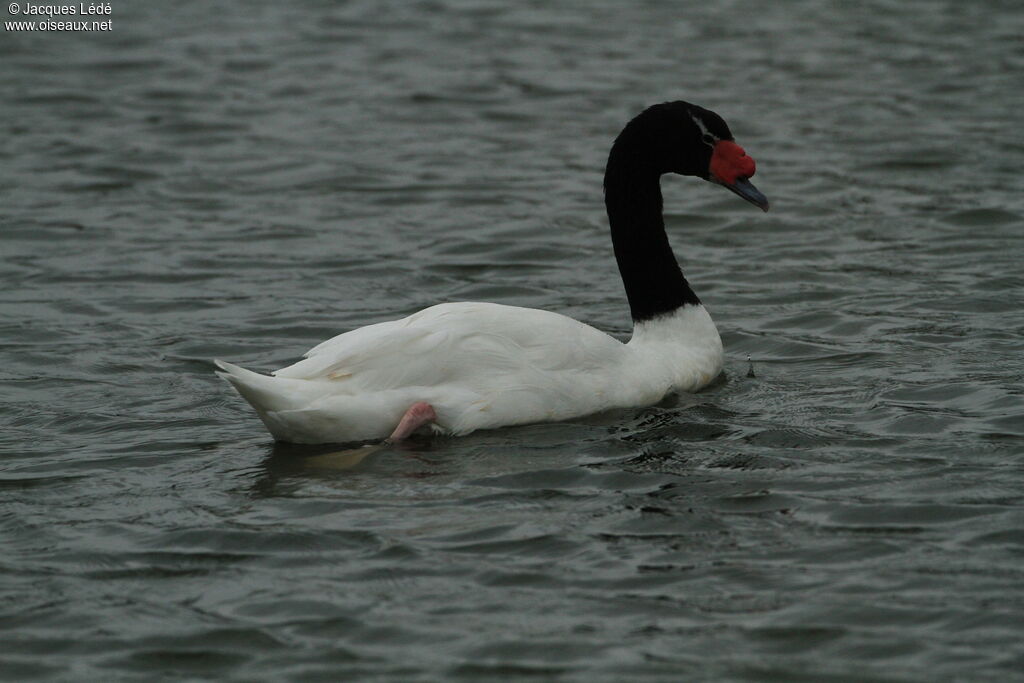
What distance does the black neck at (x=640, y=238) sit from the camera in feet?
Result: 28.5

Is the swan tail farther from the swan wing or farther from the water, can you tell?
the water

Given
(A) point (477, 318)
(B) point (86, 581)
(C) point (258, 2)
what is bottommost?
(B) point (86, 581)

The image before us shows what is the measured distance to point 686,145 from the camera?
8.70 meters

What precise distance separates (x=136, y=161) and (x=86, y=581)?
8.59 m

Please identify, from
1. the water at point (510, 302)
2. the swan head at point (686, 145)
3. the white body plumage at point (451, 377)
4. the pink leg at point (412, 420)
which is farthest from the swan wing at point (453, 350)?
the swan head at point (686, 145)

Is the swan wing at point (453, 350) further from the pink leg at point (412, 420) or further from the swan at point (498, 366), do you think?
the pink leg at point (412, 420)

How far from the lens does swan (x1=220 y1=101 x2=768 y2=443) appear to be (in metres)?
7.37

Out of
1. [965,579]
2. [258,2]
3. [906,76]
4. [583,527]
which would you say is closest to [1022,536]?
[965,579]

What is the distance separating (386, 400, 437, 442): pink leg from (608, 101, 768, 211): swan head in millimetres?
2037

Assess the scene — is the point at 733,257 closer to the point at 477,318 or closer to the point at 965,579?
the point at 477,318

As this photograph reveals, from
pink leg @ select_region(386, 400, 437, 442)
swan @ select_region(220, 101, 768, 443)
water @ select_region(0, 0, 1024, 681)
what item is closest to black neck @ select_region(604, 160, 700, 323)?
swan @ select_region(220, 101, 768, 443)

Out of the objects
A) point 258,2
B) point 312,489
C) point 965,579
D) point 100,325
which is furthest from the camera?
point 258,2

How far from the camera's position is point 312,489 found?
22.9ft

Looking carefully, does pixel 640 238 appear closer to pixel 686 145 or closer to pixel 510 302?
pixel 686 145
